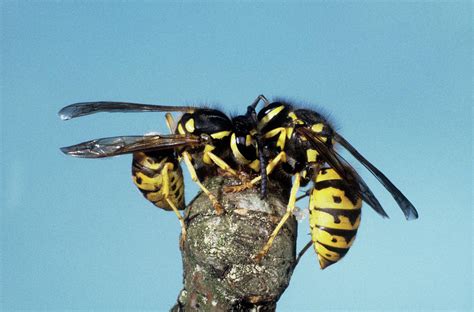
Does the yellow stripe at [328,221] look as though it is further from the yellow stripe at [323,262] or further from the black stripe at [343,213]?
the yellow stripe at [323,262]

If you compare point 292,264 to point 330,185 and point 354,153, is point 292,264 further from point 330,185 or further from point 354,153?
point 354,153

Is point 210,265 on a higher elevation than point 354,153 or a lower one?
lower

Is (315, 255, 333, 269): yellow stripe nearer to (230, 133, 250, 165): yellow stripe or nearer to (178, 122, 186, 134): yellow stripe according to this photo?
(230, 133, 250, 165): yellow stripe

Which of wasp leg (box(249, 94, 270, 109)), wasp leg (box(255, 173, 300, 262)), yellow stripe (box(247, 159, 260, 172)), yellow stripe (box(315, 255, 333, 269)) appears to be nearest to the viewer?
wasp leg (box(255, 173, 300, 262))

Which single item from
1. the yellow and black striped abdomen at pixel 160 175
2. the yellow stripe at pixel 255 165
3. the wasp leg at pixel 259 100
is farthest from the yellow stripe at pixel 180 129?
the yellow stripe at pixel 255 165

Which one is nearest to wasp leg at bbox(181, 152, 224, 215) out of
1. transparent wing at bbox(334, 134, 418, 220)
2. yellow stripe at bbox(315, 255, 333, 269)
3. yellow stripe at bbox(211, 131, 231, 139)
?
yellow stripe at bbox(211, 131, 231, 139)

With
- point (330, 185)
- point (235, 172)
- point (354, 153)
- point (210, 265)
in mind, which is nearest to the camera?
point (210, 265)

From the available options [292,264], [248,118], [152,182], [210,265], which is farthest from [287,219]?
[152,182]
